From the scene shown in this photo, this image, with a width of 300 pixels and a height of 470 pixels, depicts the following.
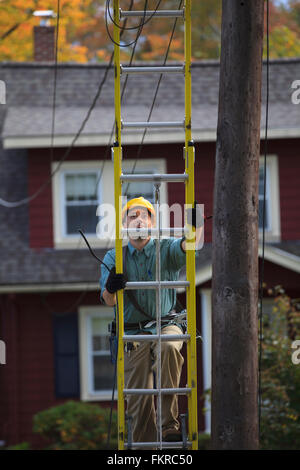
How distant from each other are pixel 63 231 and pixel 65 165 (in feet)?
3.93

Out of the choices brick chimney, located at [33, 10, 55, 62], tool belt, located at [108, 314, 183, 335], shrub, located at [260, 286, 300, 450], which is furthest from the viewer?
brick chimney, located at [33, 10, 55, 62]

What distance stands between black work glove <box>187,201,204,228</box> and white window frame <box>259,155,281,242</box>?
10.2m

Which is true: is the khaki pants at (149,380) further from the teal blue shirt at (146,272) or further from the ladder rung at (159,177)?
the ladder rung at (159,177)

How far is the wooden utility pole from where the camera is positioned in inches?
252

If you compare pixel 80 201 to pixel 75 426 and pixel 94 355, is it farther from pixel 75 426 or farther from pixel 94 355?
pixel 75 426

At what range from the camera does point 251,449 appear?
638 centimetres

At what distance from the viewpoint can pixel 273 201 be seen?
1666cm

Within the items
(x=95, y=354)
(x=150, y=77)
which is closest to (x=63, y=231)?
(x=95, y=354)

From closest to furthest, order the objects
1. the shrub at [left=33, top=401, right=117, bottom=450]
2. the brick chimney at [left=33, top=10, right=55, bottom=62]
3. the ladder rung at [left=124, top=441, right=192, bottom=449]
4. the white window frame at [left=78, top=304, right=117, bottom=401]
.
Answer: the ladder rung at [left=124, top=441, right=192, bottom=449]
the shrub at [left=33, top=401, right=117, bottom=450]
the white window frame at [left=78, top=304, right=117, bottom=401]
the brick chimney at [left=33, top=10, right=55, bottom=62]

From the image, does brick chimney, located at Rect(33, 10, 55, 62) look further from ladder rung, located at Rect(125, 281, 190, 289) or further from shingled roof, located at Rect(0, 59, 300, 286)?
ladder rung, located at Rect(125, 281, 190, 289)

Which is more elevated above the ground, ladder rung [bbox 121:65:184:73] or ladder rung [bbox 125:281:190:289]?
ladder rung [bbox 121:65:184:73]

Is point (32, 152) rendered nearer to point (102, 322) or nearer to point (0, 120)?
point (0, 120)

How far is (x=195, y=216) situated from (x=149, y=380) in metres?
1.37

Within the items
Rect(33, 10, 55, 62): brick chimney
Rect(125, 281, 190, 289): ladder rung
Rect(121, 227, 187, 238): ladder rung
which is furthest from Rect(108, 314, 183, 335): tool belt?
Rect(33, 10, 55, 62): brick chimney
